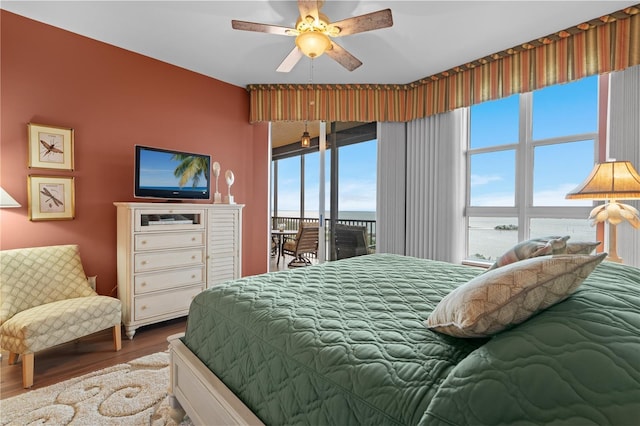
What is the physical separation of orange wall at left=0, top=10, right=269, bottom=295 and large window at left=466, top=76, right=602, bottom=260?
305cm

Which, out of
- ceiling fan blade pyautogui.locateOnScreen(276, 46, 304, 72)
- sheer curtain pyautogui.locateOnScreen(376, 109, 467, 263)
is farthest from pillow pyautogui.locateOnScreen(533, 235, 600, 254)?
sheer curtain pyautogui.locateOnScreen(376, 109, 467, 263)

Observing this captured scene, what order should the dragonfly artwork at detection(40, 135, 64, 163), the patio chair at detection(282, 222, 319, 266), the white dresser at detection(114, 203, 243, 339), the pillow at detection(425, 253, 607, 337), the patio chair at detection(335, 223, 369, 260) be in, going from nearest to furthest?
the pillow at detection(425, 253, 607, 337) → the dragonfly artwork at detection(40, 135, 64, 163) → the white dresser at detection(114, 203, 243, 339) → the patio chair at detection(335, 223, 369, 260) → the patio chair at detection(282, 222, 319, 266)

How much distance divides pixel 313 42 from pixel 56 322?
259cm

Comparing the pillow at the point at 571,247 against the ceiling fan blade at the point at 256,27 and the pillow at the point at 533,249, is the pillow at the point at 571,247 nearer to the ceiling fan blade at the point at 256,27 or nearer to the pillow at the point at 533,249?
the pillow at the point at 533,249

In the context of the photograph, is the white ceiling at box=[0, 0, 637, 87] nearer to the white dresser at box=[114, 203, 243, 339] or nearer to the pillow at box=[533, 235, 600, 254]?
the white dresser at box=[114, 203, 243, 339]

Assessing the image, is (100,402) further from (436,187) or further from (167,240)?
(436,187)

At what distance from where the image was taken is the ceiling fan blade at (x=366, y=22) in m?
1.91

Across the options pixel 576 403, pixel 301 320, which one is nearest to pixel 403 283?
pixel 301 320

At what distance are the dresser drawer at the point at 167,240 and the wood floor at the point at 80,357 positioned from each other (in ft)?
2.63

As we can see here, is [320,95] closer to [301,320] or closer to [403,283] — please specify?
[403,283]

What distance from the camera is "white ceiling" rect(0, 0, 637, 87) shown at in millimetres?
2307

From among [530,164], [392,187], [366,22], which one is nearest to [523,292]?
[366,22]

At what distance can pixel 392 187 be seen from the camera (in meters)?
3.94

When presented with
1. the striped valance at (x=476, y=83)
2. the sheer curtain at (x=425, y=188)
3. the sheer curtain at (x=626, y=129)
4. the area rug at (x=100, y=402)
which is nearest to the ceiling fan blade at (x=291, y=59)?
the striped valance at (x=476, y=83)
